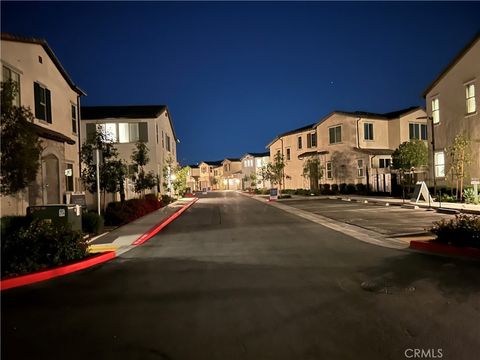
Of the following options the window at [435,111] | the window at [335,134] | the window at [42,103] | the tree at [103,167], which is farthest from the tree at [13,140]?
the window at [335,134]

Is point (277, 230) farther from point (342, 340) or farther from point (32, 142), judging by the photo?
point (342, 340)

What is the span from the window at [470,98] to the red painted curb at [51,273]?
22543mm

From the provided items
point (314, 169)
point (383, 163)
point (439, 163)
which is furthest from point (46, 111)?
point (383, 163)

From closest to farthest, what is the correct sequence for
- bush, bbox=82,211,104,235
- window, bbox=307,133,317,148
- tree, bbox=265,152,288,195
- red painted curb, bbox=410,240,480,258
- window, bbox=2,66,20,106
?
red painted curb, bbox=410,240,480,258
window, bbox=2,66,20,106
bush, bbox=82,211,104,235
window, bbox=307,133,317,148
tree, bbox=265,152,288,195

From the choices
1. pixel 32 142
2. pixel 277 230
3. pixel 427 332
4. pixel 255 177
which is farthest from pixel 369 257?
pixel 255 177

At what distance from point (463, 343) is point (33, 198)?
14607 mm

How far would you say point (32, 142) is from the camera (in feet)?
32.0

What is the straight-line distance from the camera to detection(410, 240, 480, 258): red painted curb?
31.0 ft

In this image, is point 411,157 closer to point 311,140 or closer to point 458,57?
point 458,57

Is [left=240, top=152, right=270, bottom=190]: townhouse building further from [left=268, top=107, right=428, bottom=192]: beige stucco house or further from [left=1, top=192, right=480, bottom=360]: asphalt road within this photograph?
[left=1, top=192, right=480, bottom=360]: asphalt road

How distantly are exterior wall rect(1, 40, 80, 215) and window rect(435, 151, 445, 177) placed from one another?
73.1 ft

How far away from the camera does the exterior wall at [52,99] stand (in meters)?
14.6

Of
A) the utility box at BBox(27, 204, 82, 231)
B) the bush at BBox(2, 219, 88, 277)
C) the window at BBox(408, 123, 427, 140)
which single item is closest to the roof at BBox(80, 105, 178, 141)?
the utility box at BBox(27, 204, 82, 231)

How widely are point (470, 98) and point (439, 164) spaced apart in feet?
16.5
